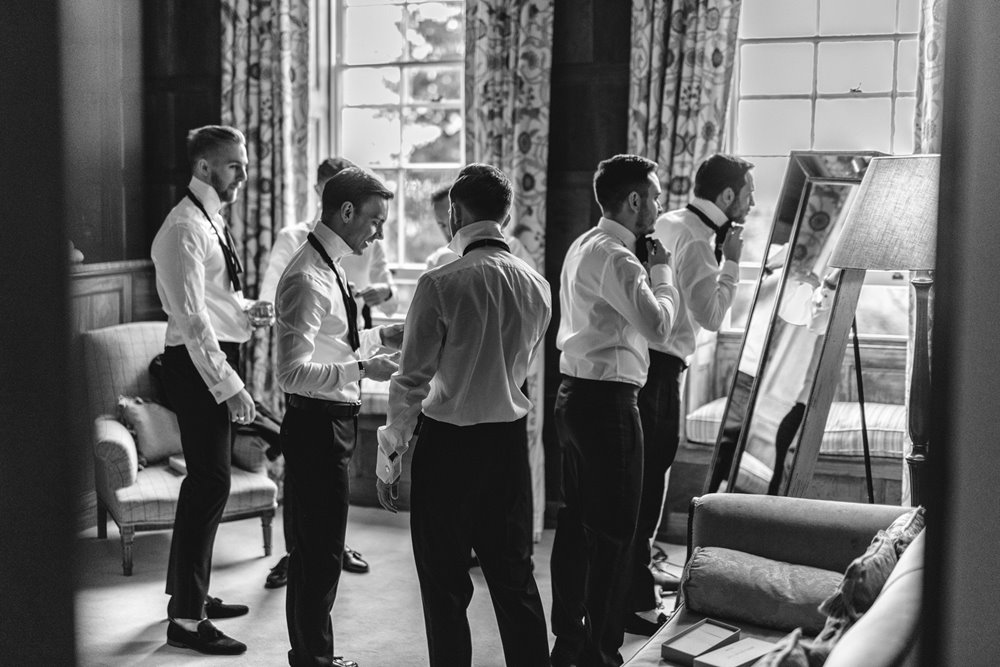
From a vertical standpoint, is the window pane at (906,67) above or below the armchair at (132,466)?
above

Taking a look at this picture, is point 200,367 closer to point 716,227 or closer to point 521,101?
point 716,227

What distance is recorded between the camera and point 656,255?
3.36m

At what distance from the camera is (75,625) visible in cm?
68

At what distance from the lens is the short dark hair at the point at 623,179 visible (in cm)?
327

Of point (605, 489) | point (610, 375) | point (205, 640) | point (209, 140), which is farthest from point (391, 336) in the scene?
point (205, 640)

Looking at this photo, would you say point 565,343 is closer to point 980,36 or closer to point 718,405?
point 718,405

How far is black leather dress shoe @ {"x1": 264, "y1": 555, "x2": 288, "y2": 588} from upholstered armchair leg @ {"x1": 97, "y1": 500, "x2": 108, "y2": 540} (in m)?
0.95

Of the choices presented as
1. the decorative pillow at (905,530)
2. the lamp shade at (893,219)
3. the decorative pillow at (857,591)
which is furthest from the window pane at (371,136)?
the decorative pillow at (857,591)

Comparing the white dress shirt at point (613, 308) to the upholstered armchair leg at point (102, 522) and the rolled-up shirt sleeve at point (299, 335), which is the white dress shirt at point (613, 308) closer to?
the rolled-up shirt sleeve at point (299, 335)

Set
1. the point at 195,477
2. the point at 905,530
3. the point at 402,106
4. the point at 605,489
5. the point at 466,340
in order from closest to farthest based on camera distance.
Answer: the point at 905,530 → the point at 466,340 → the point at 605,489 → the point at 195,477 → the point at 402,106

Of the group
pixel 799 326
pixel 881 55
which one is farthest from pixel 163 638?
pixel 881 55

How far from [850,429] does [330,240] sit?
2623 mm

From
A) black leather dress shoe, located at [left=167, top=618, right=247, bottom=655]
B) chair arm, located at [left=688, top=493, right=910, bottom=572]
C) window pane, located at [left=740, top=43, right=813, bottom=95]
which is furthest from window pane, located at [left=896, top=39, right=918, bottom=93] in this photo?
black leather dress shoe, located at [left=167, top=618, right=247, bottom=655]

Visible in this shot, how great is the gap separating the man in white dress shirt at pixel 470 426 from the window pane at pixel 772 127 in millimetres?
2750
